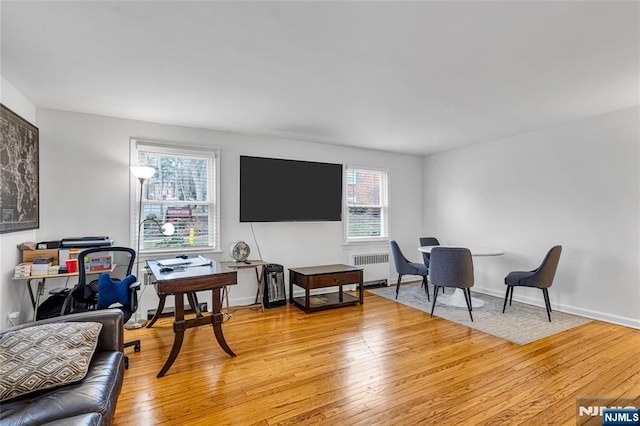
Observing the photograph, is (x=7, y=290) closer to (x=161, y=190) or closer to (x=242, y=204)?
(x=161, y=190)

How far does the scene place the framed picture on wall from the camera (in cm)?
266

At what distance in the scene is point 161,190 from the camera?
401 cm

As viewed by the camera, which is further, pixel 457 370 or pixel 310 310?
pixel 310 310

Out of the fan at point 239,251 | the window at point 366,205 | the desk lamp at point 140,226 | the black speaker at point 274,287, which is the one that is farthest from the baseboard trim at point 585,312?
the desk lamp at point 140,226

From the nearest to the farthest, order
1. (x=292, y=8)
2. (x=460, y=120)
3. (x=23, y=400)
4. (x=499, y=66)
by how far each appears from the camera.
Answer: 1. (x=23, y=400)
2. (x=292, y=8)
3. (x=499, y=66)
4. (x=460, y=120)

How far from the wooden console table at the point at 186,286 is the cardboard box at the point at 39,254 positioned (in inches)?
45.2

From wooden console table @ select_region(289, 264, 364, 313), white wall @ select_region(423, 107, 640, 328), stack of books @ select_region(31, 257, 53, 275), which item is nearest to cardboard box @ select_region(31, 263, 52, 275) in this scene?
stack of books @ select_region(31, 257, 53, 275)

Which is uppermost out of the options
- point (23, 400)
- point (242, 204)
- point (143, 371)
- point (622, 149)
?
point (622, 149)

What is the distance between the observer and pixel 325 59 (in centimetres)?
241

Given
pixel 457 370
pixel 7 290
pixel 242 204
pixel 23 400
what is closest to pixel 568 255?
pixel 457 370

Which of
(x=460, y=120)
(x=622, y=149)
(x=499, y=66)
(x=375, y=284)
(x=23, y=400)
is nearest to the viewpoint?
(x=23, y=400)

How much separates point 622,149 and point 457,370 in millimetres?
3235

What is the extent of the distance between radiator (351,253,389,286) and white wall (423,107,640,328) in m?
1.40

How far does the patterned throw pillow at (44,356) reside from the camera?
143cm
